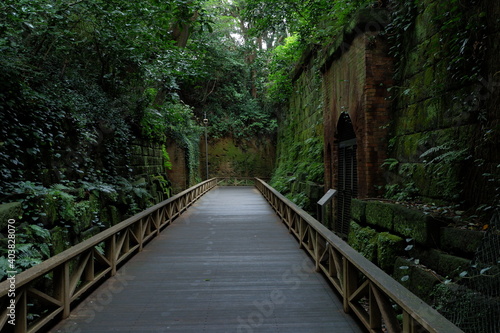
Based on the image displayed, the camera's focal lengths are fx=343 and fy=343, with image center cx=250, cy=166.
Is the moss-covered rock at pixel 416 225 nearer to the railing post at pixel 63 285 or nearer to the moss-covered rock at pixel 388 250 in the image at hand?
the moss-covered rock at pixel 388 250

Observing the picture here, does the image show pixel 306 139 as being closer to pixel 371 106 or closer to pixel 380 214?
pixel 371 106

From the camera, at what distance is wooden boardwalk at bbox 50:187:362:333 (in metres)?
3.27

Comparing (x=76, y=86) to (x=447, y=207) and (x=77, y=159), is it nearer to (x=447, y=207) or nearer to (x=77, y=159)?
(x=77, y=159)

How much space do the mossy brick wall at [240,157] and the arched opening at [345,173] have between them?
17.2 metres

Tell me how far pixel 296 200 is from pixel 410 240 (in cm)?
680

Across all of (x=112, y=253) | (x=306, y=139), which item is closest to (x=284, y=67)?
(x=306, y=139)

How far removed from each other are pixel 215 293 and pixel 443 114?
3677 millimetres

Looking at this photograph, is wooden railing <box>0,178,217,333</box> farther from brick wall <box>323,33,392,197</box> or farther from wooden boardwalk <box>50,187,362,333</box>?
brick wall <box>323,33,392,197</box>

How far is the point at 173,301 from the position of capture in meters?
A: 3.87

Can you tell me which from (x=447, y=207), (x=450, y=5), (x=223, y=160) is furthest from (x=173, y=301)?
(x=223, y=160)

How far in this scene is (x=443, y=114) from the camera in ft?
14.6

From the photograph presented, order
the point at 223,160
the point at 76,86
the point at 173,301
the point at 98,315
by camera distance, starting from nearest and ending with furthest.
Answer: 1. the point at 98,315
2. the point at 173,301
3. the point at 76,86
4. the point at 223,160

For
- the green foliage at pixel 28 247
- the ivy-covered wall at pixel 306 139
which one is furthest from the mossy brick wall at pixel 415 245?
the ivy-covered wall at pixel 306 139

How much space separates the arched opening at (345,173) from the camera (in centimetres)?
768
